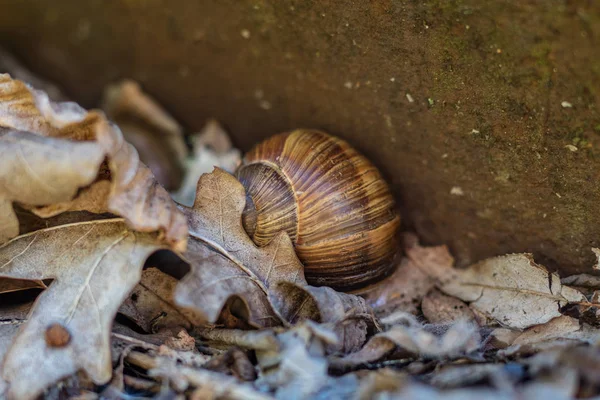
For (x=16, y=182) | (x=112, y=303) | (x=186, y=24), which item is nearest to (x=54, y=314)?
(x=112, y=303)

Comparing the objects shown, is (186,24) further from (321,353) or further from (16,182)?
(321,353)

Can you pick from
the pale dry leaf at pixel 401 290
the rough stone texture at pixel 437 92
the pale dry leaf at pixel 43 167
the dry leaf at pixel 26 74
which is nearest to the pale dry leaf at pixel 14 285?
the pale dry leaf at pixel 43 167

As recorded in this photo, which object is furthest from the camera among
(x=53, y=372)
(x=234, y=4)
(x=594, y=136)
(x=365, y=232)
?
(x=234, y=4)

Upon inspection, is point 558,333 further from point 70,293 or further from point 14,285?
point 14,285

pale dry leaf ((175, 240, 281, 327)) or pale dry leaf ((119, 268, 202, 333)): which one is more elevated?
pale dry leaf ((175, 240, 281, 327))

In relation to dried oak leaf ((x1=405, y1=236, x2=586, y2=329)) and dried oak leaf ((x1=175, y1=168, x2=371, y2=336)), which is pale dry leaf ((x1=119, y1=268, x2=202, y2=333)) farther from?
dried oak leaf ((x1=405, y1=236, x2=586, y2=329))

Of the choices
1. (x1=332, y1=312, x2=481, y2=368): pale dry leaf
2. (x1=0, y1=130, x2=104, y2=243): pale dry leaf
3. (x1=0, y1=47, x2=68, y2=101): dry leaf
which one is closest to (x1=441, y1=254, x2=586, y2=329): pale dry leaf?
(x1=332, y1=312, x2=481, y2=368): pale dry leaf
